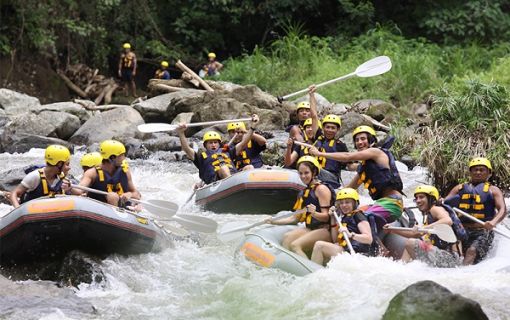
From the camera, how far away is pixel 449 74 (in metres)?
16.3

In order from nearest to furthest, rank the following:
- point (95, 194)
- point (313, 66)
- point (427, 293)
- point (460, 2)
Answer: point (427, 293), point (95, 194), point (313, 66), point (460, 2)

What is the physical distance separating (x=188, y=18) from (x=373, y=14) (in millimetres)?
4652

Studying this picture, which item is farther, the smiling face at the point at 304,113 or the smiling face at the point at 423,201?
the smiling face at the point at 304,113

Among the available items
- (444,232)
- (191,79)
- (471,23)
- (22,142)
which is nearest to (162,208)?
(444,232)

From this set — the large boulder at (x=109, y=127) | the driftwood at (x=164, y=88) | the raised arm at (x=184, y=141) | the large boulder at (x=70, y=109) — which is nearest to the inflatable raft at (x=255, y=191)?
the raised arm at (x=184, y=141)

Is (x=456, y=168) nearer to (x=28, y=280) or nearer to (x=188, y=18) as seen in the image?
(x=28, y=280)

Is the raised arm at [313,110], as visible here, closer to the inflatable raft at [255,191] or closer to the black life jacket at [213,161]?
the inflatable raft at [255,191]

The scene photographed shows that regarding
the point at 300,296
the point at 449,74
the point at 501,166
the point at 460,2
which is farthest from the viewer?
the point at 460,2

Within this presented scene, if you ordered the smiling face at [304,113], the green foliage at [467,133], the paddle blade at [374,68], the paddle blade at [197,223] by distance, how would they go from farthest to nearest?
the paddle blade at [374,68] → the green foliage at [467,133] → the smiling face at [304,113] → the paddle blade at [197,223]

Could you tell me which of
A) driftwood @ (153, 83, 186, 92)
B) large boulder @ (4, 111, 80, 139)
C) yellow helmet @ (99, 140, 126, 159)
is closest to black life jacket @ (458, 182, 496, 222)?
yellow helmet @ (99, 140, 126, 159)

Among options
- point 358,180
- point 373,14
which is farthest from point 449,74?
point 358,180

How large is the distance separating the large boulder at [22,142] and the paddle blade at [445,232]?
8122mm

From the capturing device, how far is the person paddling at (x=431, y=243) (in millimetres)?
6691

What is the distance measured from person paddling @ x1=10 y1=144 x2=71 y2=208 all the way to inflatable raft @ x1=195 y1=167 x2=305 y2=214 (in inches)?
88.5
